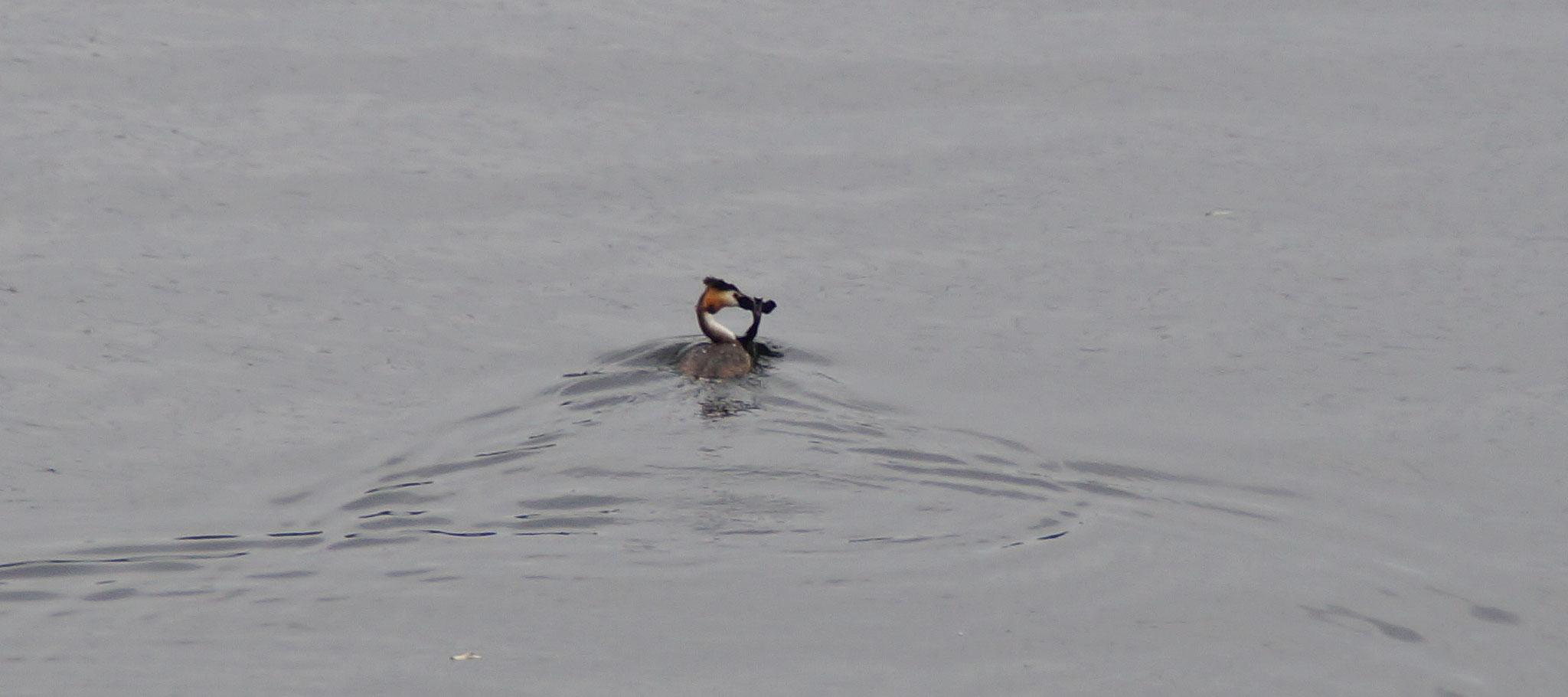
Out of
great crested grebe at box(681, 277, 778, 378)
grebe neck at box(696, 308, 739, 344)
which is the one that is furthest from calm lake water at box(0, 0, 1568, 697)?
grebe neck at box(696, 308, 739, 344)

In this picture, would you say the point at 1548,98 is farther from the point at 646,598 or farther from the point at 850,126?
the point at 646,598

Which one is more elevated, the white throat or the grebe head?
the grebe head

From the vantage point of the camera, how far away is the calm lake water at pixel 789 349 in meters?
10.7

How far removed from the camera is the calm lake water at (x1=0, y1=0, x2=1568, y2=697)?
10.7 m

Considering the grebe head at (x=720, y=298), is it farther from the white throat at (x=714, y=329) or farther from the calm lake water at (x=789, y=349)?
the calm lake water at (x=789, y=349)

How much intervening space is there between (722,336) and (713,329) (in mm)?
103

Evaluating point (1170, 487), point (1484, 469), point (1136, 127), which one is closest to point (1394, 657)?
point (1170, 487)

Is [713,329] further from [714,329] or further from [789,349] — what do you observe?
[789,349]

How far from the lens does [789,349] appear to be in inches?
624

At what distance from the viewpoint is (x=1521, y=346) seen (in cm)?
1603

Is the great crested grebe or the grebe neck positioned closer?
the great crested grebe

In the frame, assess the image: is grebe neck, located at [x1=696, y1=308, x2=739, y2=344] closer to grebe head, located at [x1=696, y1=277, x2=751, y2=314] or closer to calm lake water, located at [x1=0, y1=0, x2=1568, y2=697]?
grebe head, located at [x1=696, y1=277, x2=751, y2=314]

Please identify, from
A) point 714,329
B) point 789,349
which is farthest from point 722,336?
point 789,349

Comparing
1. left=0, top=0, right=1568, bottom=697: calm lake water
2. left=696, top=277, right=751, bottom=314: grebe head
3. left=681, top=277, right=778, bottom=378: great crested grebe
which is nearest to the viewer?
left=0, top=0, right=1568, bottom=697: calm lake water
